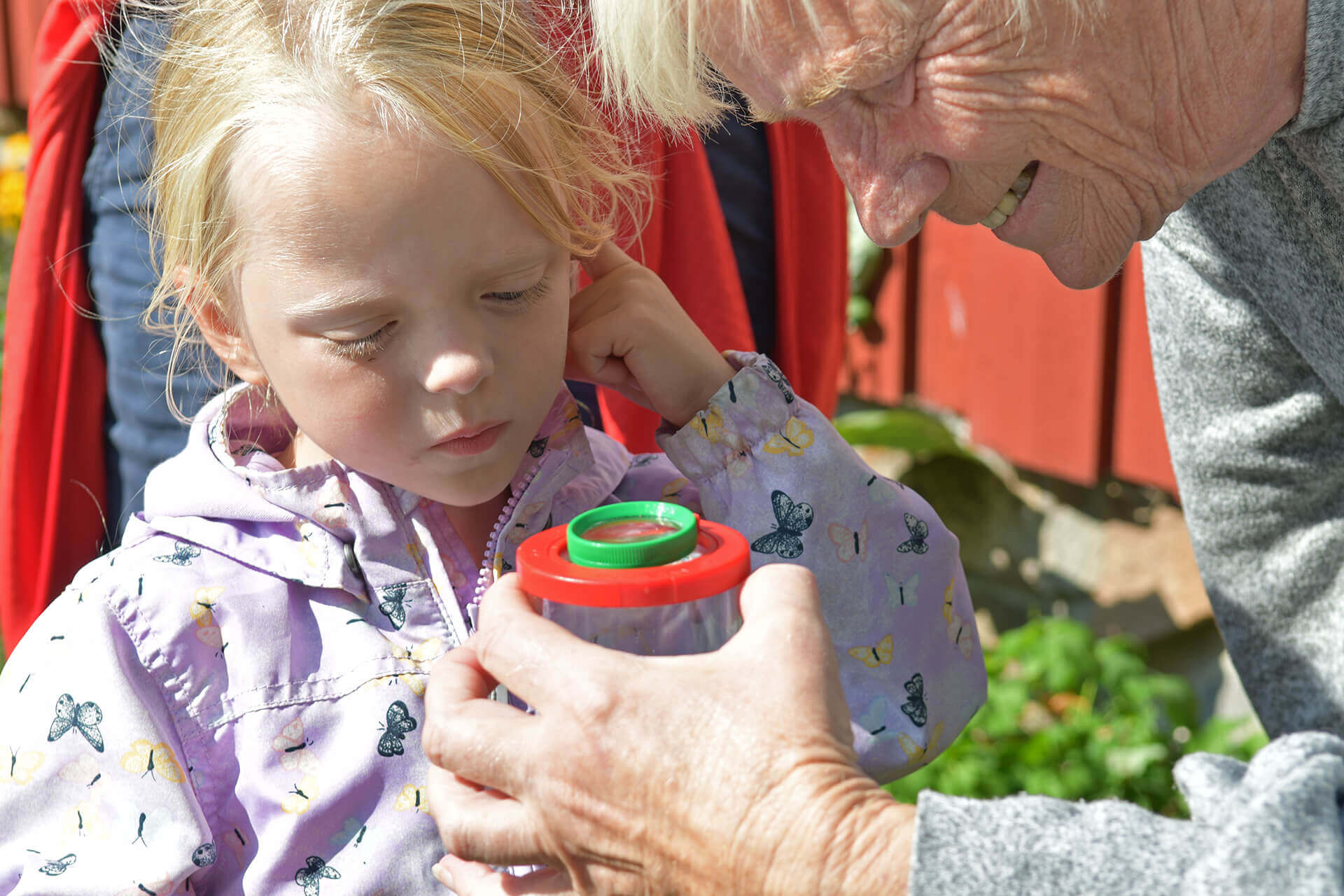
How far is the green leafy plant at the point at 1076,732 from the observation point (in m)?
2.77

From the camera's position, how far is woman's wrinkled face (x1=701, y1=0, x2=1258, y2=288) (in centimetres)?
132

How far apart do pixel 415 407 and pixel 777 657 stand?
53 cm

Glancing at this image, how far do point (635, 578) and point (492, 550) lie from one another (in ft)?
1.71

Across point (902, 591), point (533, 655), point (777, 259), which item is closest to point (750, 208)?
point (777, 259)

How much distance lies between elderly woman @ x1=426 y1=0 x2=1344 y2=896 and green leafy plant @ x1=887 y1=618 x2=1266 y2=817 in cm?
89

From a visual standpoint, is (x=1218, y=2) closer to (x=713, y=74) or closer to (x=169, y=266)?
(x=713, y=74)

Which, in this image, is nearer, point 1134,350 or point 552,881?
point 552,881

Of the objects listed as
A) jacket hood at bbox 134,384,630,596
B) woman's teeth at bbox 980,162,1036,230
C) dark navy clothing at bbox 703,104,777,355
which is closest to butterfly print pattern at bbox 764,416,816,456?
jacket hood at bbox 134,384,630,596

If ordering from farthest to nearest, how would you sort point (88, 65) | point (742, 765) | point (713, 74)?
point (88, 65), point (713, 74), point (742, 765)

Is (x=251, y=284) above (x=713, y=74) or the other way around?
the other way around

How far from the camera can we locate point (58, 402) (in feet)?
6.50

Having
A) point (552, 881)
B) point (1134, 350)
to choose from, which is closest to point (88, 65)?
point (552, 881)

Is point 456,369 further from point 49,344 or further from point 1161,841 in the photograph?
point 49,344

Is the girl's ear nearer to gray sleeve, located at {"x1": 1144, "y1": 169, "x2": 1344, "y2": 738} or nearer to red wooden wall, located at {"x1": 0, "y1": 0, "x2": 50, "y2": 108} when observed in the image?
gray sleeve, located at {"x1": 1144, "y1": 169, "x2": 1344, "y2": 738}
